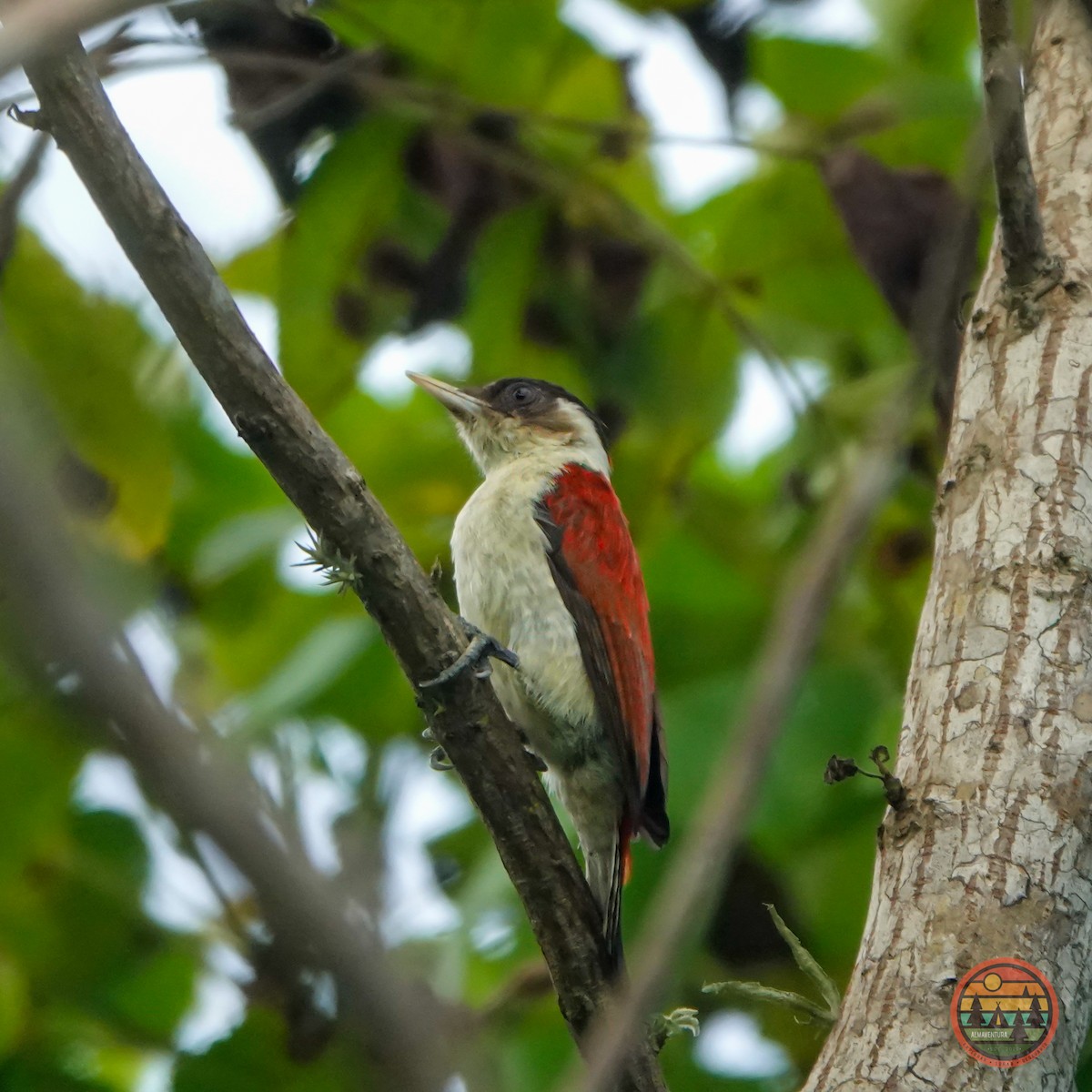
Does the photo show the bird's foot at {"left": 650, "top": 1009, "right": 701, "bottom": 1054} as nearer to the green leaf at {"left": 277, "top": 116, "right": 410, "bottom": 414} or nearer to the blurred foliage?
the blurred foliage

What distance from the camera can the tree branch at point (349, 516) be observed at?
8.13ft

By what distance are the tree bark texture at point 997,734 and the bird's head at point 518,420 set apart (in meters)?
2.05

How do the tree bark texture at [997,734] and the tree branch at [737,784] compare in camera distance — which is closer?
the tree branch at [737,784]

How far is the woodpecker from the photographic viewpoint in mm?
4355

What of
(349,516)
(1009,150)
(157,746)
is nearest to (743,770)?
(157,746)

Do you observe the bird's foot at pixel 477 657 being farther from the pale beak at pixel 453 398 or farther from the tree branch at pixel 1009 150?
the tree branch at pixel 1009 150

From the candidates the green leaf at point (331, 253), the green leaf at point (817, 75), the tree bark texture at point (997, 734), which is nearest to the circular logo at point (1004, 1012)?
the tree bark texture at point (997, 734)

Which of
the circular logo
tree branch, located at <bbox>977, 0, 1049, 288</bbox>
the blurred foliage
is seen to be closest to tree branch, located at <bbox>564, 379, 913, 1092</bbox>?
the circular logo

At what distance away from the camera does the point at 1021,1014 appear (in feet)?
8.54

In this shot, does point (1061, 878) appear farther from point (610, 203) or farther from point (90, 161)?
point (610, 203)

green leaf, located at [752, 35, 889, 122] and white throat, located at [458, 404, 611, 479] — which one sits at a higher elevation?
green leaf, located at [752, 35, 889, 122]

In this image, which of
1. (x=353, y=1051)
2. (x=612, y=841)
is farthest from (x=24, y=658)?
(x=612, y=841)

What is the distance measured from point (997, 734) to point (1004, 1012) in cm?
57

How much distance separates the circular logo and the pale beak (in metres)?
3.17
